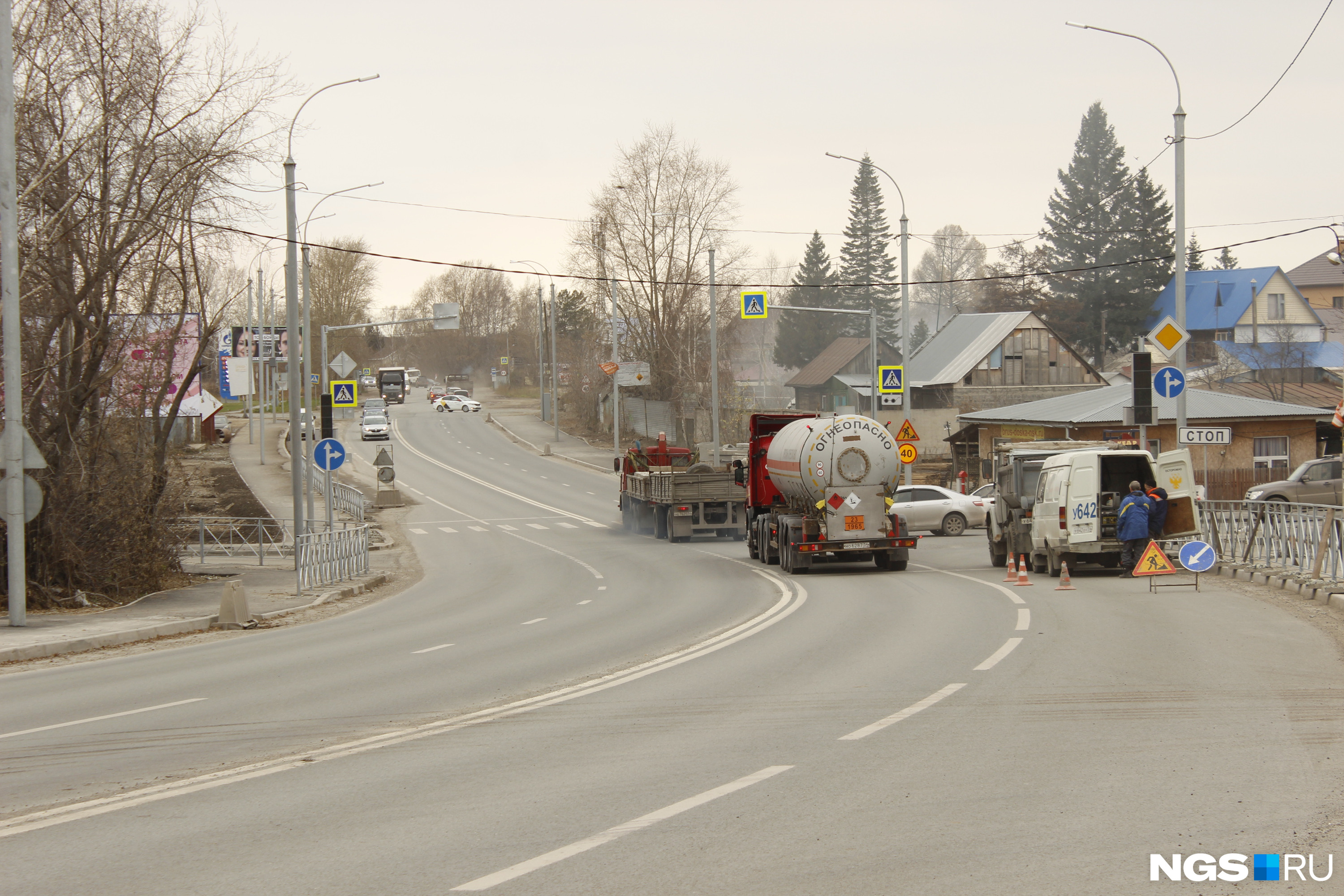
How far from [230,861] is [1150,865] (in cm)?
431

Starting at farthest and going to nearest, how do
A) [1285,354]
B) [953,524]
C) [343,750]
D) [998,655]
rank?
1. [1285,354]
2. [953,524]
3. [998,655]
4. [343,750]

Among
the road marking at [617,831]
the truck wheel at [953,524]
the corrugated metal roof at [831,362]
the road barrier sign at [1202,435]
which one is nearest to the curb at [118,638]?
the road marking at [617,831]

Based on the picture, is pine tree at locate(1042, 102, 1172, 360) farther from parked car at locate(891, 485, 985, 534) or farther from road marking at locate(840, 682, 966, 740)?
road marking at locate(840, 682, 966, 740)

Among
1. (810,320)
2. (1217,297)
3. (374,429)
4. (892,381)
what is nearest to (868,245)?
(810,320)

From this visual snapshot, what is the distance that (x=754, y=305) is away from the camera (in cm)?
4153

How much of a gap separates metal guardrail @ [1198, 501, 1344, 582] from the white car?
85320 mm

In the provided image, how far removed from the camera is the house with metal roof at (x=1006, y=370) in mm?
69312

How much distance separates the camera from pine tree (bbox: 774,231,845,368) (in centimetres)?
11388

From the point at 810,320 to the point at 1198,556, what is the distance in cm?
10013

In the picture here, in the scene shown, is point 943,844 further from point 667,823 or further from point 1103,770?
point 1103,770

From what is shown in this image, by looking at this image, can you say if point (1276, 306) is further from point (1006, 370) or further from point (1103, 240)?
point (1006, 370)

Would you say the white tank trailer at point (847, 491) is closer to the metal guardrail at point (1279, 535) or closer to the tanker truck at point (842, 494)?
the tanker truck at point (842, 494)

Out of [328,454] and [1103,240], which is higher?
[1103,240]

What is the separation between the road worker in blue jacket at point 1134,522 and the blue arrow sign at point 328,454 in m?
15.9
